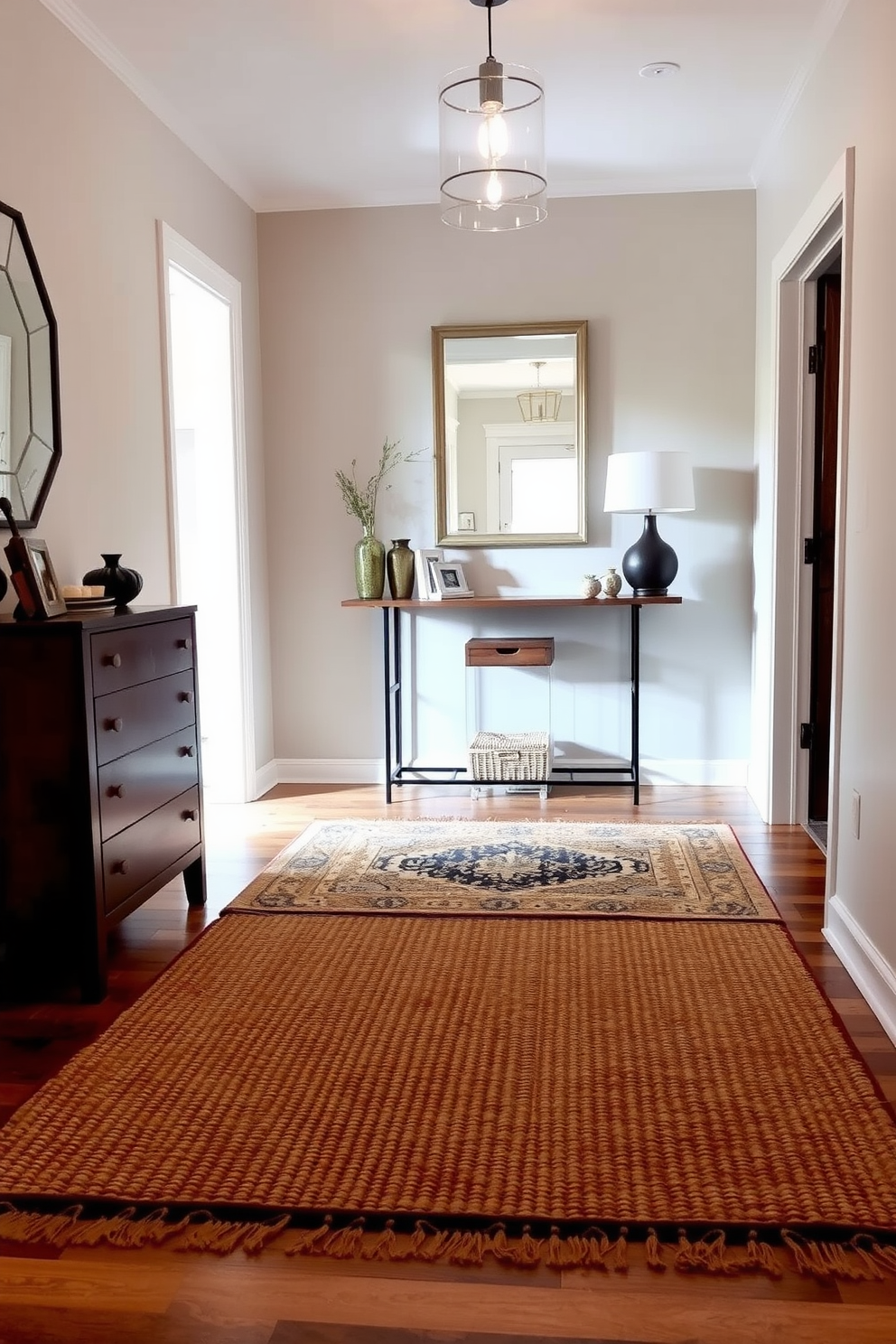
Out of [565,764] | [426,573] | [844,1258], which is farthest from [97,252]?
[844,1258]

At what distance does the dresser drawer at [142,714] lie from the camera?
2.64 m

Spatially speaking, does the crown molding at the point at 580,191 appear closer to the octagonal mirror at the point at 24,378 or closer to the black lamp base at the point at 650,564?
the black lamp base at the point at 650,564

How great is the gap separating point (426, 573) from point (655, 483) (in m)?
1.09

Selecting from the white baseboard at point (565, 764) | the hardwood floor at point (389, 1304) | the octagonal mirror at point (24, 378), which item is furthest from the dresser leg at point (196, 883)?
the hardwood floor at point (389, 1304)

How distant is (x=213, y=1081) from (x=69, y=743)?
0.87 metres

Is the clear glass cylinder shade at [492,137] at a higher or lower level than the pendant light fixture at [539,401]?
higher

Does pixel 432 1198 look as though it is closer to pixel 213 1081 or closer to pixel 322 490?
pixel 213 1081

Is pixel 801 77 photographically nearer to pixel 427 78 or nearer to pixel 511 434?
pixel 427 78

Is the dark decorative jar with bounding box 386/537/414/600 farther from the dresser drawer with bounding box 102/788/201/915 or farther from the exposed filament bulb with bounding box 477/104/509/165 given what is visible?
the exposed filament bulb with bounding box 477/104/509/165

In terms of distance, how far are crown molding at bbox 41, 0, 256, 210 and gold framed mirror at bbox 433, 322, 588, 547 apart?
109 cm

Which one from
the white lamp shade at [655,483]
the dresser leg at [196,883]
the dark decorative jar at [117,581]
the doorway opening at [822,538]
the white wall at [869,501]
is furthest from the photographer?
the white lamp shade at [655,483]

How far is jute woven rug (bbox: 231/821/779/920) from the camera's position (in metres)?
3.19

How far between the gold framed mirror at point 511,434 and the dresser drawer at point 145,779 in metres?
2.04

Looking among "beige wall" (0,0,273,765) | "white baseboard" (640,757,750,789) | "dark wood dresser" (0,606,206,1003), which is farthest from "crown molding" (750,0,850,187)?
"dark wood dresser" (0,606,206,1003)
